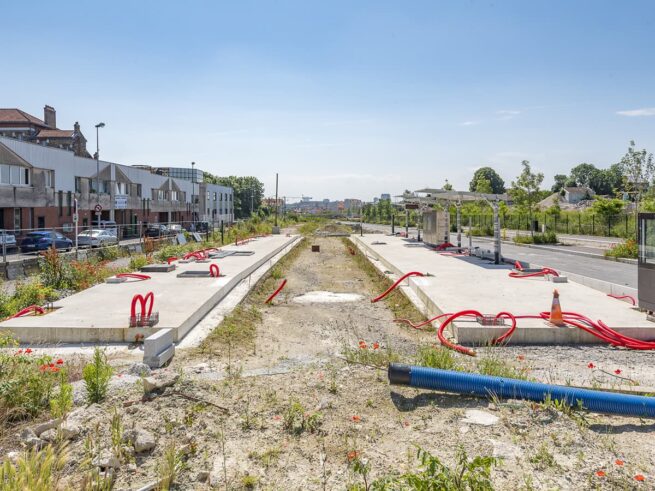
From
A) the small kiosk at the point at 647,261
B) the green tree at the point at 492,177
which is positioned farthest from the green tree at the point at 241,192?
the small kiosk at the point at 647,261

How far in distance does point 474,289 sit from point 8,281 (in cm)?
1462

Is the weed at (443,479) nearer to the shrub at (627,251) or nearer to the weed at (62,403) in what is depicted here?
the weed at (62,403)

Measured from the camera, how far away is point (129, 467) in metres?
4.05

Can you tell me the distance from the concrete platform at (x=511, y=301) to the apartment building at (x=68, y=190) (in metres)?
17.2

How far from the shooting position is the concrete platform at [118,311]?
320 inches

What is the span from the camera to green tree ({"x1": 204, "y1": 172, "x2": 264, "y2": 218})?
107 metres

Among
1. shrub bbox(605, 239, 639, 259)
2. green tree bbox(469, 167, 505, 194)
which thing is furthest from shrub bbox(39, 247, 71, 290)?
green tree bbox(469, 167, 505, 194)

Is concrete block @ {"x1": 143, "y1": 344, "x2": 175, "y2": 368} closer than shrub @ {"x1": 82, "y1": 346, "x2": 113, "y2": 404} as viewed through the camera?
No

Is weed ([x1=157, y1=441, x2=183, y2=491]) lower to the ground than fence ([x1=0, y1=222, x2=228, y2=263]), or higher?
lower

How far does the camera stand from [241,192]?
11112cm

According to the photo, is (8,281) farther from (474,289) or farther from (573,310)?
(573,310)

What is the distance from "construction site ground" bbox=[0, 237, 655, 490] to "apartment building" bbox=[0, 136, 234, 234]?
62.9 feet

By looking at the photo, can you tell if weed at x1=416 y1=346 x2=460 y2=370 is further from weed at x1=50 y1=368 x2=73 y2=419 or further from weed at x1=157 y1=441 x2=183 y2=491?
weed at x1=50 y1=368 x2=73 y2=419

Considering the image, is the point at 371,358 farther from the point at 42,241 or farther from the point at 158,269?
the point at 42,241
